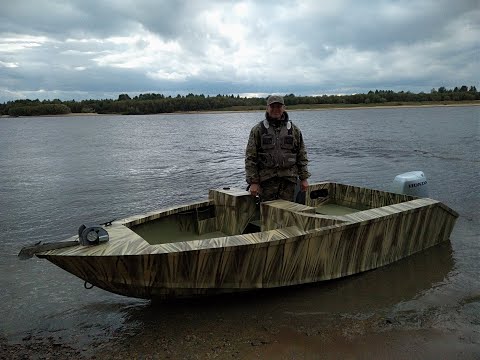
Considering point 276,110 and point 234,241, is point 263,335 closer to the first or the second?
point 234,241

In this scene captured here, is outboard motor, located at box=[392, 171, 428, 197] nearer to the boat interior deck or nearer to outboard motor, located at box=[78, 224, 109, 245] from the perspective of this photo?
the boat interior deck

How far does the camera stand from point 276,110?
243 inches

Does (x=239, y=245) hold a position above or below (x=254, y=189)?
below

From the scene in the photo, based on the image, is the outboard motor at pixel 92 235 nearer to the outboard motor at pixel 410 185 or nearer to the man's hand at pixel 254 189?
the man's hand at pixel 254 189

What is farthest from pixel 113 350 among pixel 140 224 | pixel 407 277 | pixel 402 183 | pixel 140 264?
pixel 402 183

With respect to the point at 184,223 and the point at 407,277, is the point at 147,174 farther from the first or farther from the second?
the point at 407,277

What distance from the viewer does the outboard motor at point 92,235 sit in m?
4.54

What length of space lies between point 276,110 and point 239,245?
2.31m

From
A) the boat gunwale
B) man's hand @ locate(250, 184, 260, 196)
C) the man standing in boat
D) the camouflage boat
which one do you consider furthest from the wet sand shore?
the man standing in boat

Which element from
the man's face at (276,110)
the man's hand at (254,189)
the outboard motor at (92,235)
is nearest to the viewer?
the outboard motor at (92,235)

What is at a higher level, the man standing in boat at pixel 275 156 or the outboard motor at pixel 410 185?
the man standing in boat at pixel 275 156

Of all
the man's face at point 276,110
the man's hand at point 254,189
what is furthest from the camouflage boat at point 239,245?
the man's face at point 276,110

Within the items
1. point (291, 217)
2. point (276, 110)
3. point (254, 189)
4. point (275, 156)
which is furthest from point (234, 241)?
point (276, 110)

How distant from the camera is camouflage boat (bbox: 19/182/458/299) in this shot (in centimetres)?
443
